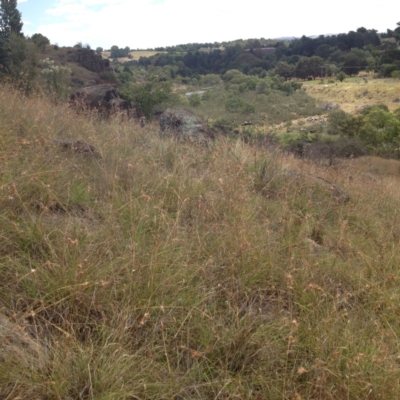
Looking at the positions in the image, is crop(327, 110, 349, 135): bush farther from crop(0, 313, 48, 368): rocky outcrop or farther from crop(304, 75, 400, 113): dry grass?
crop(0, 313, 48, 368): rocky outcrop

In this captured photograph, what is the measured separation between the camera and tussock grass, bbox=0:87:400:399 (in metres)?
1.45

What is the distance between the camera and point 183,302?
187cm

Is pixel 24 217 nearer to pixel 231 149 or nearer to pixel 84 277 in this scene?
pixel 84 277

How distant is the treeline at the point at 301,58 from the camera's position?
6725cm

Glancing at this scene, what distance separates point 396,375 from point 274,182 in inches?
120

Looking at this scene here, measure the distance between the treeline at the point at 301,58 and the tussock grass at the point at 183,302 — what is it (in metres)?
64.6

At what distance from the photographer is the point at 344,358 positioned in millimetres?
1559

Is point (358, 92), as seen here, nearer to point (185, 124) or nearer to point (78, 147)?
point (185, 124)

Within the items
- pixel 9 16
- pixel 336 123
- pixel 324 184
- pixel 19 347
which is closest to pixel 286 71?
pixel 336 123

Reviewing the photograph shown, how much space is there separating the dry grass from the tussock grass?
139 feet

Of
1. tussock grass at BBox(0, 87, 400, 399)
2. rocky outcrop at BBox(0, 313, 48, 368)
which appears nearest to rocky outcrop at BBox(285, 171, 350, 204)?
tussock grass at BBox(0, 87, 400, 399)

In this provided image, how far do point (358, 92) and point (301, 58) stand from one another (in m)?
26.9

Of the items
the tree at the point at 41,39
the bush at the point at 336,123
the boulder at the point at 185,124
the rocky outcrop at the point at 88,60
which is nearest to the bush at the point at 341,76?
the bush at the point at 336,123

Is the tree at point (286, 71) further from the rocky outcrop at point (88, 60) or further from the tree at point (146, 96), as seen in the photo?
the tree at point (146, 96)
